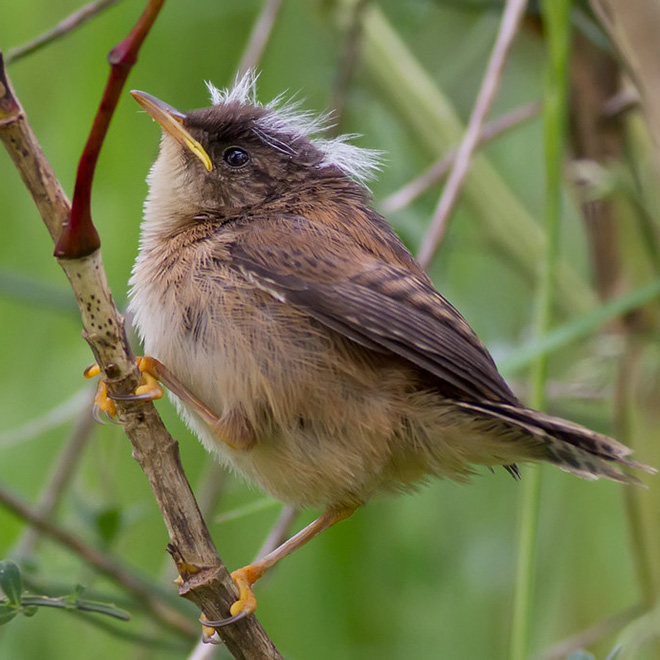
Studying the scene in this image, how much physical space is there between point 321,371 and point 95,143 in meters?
1.05

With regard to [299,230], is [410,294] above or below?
below

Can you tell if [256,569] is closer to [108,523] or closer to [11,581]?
[108,523]

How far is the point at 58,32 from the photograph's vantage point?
9.08ft

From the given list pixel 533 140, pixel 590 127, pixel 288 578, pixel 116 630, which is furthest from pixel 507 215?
pixel 116 630

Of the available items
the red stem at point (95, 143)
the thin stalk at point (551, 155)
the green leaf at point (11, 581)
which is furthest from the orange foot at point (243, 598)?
the red stem at point (95, 143)

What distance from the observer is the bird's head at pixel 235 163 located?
9.90 feet

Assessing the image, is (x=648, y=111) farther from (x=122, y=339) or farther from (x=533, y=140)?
(x=533, y=140)

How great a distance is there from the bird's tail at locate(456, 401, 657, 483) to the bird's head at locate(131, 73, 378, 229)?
0.93m

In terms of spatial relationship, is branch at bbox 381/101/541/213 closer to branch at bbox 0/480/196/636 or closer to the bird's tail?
the bird's tail

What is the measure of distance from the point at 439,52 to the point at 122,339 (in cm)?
322

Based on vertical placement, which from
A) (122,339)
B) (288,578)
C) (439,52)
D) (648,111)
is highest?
(439,52)

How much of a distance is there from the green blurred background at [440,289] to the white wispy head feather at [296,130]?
0.43 metres

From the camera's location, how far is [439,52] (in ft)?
16.3

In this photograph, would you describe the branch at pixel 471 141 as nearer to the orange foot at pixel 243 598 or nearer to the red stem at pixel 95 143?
the orange foot at pixel 243 598
